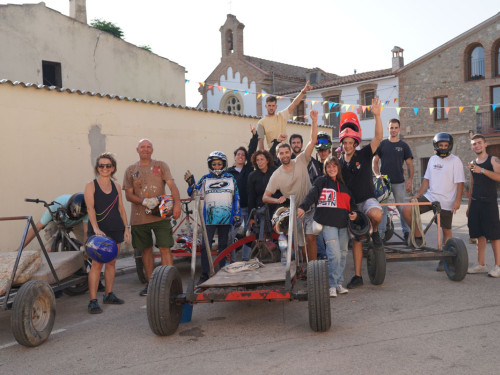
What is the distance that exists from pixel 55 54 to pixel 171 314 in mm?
13531

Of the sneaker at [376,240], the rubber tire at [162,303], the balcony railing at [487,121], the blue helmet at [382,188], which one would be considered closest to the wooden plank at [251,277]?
the rubber tire at [162,303]

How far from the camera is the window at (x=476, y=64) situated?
28.1m

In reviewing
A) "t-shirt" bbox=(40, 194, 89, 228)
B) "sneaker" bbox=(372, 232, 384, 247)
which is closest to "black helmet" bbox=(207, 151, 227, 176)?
"t-shirt" bbox=(40, 194, 89, 228)

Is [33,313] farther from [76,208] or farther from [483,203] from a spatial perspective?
[483,203]

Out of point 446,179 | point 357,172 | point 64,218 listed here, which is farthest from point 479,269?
point 64,218

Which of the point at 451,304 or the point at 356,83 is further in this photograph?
the point at 356,83

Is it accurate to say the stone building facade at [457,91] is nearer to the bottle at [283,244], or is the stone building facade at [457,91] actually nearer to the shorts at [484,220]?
the shorts at [484,220]

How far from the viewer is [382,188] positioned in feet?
25.0

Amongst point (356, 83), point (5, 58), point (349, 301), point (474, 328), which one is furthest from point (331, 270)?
point (356, 83)

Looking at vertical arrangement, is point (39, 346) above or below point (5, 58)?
below

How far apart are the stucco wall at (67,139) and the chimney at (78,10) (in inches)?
338

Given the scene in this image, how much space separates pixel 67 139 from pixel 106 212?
399 centimetres

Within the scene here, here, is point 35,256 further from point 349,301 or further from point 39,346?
point 349,301

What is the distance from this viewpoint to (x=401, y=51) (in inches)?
1201
